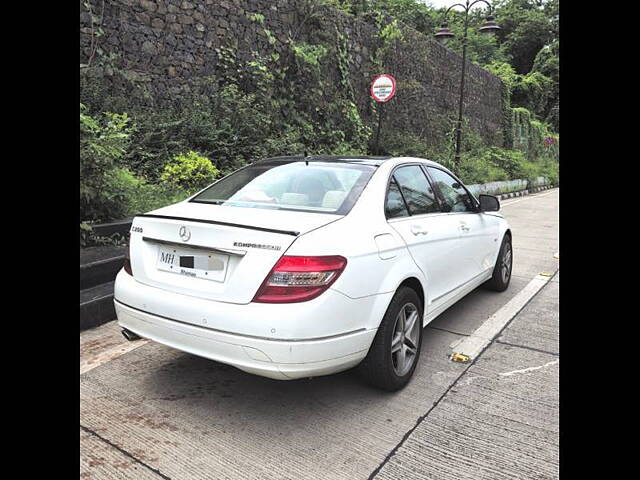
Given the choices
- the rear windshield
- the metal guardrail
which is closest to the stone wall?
the metal guardrail

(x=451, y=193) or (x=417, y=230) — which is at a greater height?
(x=451, y=193)

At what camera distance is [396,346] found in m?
3.08

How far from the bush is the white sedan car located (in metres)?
4.05

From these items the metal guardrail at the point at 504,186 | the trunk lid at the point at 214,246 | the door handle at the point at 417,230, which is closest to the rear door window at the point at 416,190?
the door handle at the point at 417,230

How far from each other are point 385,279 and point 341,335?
465mm

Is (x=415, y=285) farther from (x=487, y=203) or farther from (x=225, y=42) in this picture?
(x=225, y=42)

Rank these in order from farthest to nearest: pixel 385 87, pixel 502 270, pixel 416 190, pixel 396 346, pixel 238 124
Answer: pixel 385 87, pixel 238 124, pixel 502 270, pixel 416 190, pixel 396 346

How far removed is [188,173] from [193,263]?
16.9 feet

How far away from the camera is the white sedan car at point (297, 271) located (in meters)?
2.50

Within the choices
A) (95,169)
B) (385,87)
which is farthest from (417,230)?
(385,87)

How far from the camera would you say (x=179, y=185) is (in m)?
7.53

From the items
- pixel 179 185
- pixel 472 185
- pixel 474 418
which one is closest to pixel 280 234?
pixel 474 418

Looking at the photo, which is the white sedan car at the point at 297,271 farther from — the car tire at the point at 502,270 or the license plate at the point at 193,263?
the car tire at the point at 502,270
